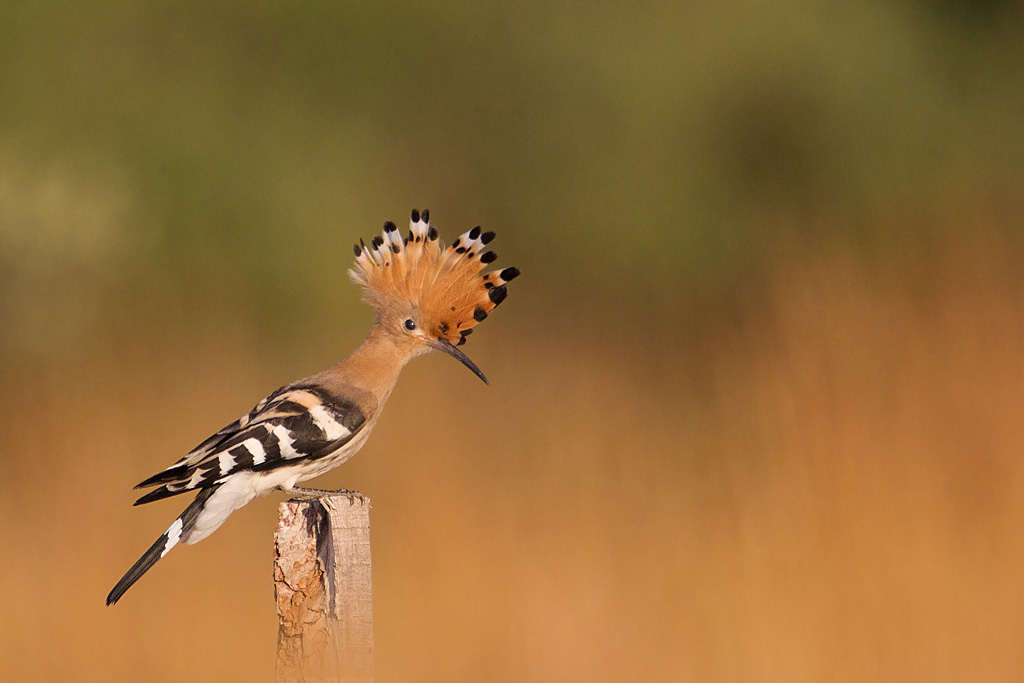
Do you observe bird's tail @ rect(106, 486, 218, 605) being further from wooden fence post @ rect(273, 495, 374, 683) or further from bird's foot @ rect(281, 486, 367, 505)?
wooden fence post @ rect(273, 495, 374, 683)

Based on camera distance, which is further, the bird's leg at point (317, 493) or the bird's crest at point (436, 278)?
the bird's crest at point (436, 278)

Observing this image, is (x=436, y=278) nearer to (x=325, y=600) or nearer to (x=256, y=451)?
(x=256, y=451)

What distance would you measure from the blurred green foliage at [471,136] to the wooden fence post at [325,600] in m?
2.31

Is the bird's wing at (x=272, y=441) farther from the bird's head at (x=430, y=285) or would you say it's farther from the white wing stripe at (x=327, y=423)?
the bird's head at (x=430, y=285)

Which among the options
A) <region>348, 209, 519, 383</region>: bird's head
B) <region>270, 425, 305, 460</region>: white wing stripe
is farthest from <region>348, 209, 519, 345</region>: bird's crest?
<region>270, 425, 305, 460</region>: white wing stripe

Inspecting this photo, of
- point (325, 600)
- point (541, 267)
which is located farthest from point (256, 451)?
point (541, 267)

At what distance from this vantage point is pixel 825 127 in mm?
4914

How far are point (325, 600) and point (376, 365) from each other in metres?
0.64

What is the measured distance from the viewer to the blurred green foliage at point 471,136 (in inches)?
163

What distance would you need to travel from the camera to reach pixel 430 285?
2258 millimetres

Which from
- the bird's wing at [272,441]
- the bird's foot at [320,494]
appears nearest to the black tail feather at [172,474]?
the bird's wing at [272,441]

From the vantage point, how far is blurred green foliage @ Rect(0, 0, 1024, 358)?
4.14 meters

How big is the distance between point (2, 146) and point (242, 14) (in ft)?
4.54

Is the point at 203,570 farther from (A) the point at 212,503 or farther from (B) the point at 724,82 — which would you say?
(B) the point at 724,82
